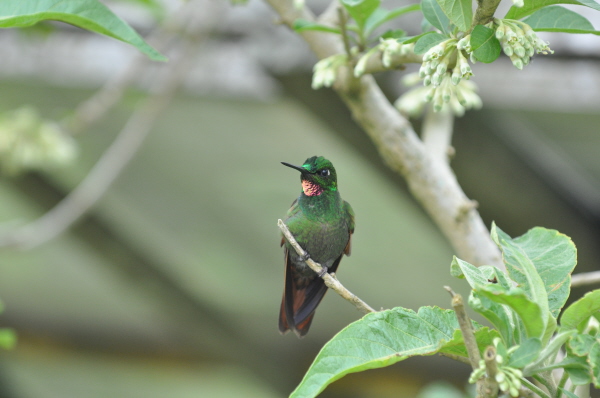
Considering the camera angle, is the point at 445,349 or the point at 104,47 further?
the point at 104,47

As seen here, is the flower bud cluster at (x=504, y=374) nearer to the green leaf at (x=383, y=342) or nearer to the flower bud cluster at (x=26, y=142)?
the green leaf at (x=383, y=342)

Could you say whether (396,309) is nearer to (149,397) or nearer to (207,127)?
(207,127)

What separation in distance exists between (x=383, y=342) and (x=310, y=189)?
341mm

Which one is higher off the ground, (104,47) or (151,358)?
(104,47)

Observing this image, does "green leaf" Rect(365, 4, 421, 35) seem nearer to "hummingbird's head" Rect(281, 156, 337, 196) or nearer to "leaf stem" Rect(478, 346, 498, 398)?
"hummingbird's head" Rect(281, 156, 337, 196)

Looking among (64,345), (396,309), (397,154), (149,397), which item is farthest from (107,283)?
(396,309)

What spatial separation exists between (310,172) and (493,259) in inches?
19.3

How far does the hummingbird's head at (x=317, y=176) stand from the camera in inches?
35.4


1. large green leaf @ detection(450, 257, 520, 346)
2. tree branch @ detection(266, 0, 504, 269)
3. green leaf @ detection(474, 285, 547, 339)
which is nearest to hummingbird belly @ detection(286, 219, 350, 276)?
tree branch @ detection(266, 0, 504, 269)

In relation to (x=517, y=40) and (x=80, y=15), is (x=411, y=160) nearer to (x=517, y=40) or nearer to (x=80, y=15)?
(x=517, y=40)

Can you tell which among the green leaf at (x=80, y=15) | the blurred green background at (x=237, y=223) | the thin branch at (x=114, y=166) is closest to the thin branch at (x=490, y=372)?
the green leaf at (x=80, y=15)

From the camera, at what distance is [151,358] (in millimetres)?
4281

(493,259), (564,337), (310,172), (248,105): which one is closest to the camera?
(564,337)

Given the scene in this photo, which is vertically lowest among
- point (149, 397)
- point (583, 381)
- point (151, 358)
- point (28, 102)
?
point (149, 397)
